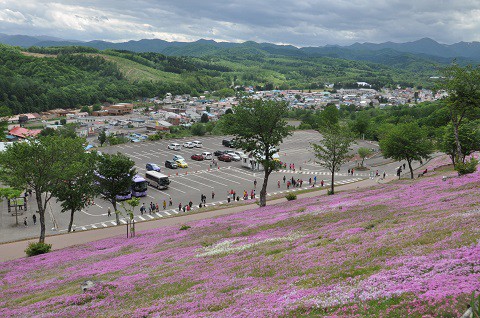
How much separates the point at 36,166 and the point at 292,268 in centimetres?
2239

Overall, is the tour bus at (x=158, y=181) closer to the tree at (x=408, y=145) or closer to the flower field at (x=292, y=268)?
the flower field at (x=292, y=268)

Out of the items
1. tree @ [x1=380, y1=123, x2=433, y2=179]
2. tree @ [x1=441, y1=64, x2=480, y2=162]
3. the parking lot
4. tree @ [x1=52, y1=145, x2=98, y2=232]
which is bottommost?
the parking lot

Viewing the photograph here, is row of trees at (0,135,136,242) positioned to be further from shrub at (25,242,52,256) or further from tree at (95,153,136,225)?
shrub at (25,242,52,256)

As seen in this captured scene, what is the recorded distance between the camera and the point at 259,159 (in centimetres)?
3356

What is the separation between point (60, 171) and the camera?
1158 inches

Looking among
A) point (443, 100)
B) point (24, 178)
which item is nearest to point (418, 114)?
point (443, 100)

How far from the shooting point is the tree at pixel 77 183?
103 feet

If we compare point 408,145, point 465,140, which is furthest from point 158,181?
point 465,140

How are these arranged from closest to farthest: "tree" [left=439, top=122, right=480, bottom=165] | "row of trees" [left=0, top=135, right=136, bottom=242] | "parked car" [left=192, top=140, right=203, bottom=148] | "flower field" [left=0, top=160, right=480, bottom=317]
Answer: "flower field" [left=0, top=160, right=480, bottom=317] → "row of trees" [left=0, top=135, right=136, bottom=242] → "tree" [left=439, top=122, right=480, bottom=165] → "parked car" [left=192, top=140, right=203, bottom=148]

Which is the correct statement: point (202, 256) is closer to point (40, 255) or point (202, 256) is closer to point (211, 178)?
point (40, 255)

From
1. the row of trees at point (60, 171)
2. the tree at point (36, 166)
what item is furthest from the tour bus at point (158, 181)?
the tree at point (36, 166)

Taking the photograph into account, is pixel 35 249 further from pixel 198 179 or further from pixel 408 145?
pixel 408 145

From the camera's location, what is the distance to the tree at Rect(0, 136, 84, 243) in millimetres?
27547

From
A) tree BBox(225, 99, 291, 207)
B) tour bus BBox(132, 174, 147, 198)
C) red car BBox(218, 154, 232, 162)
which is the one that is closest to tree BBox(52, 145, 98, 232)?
tour bus BBox(132, 174, 147, 198)
